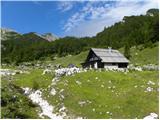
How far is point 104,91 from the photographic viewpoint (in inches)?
1761

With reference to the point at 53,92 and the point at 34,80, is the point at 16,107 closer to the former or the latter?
the point at 53,92

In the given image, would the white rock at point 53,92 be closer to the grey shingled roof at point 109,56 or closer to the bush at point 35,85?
the bush at point 35,85

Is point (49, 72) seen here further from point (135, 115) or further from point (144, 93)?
point (135, 115)

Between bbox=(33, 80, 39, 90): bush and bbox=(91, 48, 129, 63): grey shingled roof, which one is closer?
bbox=(33, 80, 39, 90): bush

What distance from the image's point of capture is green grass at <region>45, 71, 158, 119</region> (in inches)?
1490

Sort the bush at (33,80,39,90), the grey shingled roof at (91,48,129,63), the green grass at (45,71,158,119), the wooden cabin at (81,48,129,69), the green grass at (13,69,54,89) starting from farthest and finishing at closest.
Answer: the grey shingled roof at (91,48,129,63)
the wooden cabin at (81,48,129,69)
the green grass at (13,69,54,89)
the bush at (33,80,39,90)
the green grass at (45,71,158,119)

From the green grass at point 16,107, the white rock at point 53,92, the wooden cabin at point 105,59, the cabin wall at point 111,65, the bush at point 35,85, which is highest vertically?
the wooden cabin at point 105,59

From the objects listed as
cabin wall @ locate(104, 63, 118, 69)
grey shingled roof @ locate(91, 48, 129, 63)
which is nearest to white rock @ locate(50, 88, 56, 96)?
grey shingled roof @ locate(91, 48, 129, 63)

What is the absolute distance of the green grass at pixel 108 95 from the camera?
37844 millimetres

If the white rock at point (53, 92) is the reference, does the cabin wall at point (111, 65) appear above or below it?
above

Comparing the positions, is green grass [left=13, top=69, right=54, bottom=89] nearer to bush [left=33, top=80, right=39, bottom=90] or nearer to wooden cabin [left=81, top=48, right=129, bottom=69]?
bush [left=33, top=80, right=39, bottom=90]

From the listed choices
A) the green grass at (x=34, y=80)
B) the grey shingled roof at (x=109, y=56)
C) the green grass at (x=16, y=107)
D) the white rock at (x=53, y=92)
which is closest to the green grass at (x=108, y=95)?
the white rock at (x=53, y=92)

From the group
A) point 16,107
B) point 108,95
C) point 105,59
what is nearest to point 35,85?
point 16,107

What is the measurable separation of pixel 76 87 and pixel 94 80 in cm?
364
